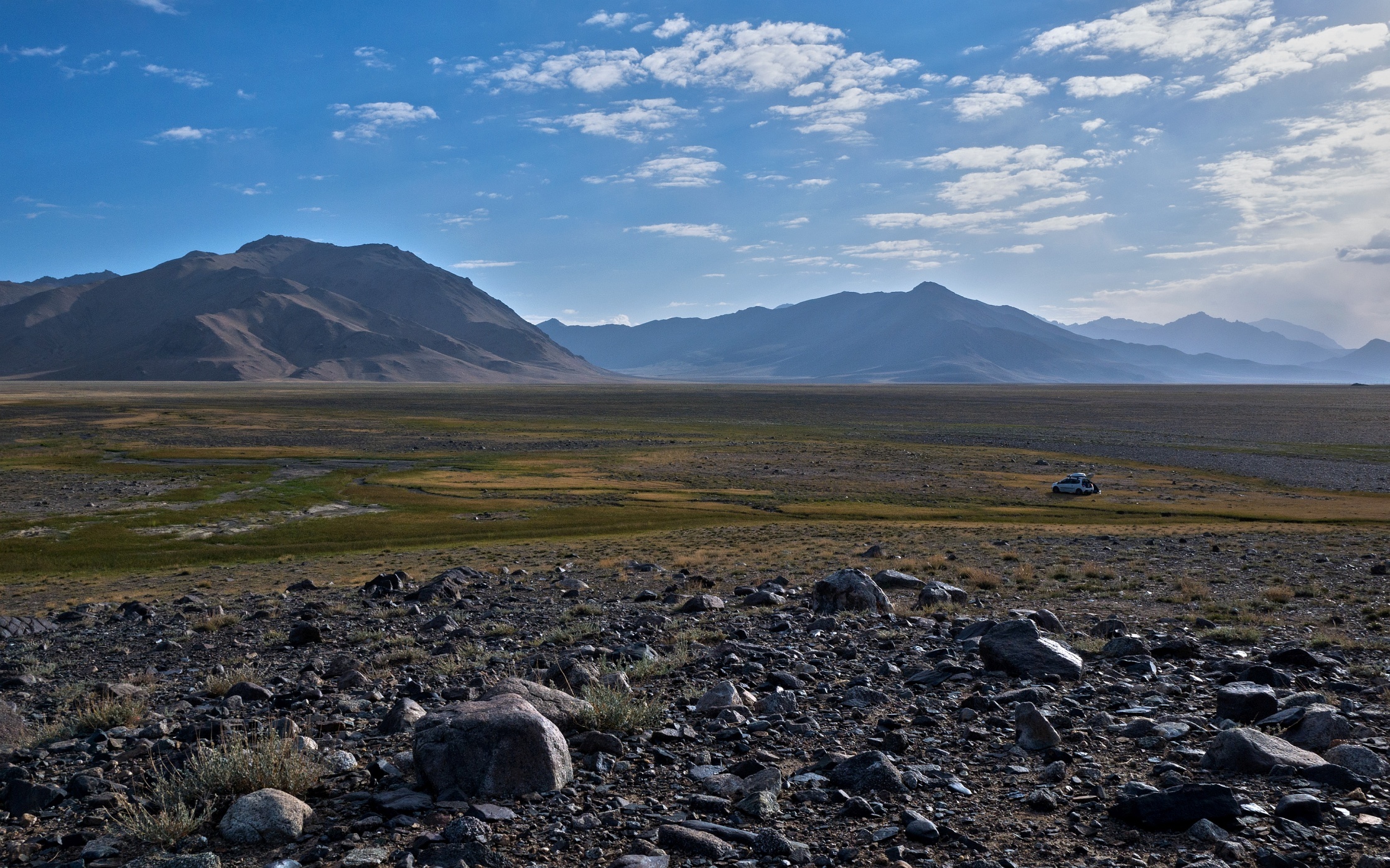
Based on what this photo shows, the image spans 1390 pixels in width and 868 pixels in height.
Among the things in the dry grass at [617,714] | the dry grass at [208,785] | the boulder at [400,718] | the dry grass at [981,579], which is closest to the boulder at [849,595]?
the dry grass at [981,579]

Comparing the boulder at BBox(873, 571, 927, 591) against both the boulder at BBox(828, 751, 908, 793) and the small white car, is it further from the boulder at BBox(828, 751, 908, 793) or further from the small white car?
the small white car

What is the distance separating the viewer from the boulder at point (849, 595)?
598 inches

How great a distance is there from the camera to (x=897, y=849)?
5828mm

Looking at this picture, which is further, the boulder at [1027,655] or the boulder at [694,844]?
the boulder at [1027,655]

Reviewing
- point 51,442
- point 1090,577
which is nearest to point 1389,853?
point 1090,577

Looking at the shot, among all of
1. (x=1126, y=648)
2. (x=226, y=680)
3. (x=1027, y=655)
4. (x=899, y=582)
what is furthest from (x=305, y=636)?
(x=1126, y=648)

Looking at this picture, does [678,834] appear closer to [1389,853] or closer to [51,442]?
[1389,853]

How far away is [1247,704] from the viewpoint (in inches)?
324

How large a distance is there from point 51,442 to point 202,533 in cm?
5526

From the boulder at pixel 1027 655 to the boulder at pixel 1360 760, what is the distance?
3064mm

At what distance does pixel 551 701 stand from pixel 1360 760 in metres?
7.15

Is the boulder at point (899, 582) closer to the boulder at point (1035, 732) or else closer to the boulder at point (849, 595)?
the boulder at point (849, 595)

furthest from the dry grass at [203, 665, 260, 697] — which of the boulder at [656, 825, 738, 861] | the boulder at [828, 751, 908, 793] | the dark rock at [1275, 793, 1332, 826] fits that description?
the dark rock at [1275, 793, 1332, 826]

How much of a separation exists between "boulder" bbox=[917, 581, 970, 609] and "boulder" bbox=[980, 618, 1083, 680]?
5223 mm
